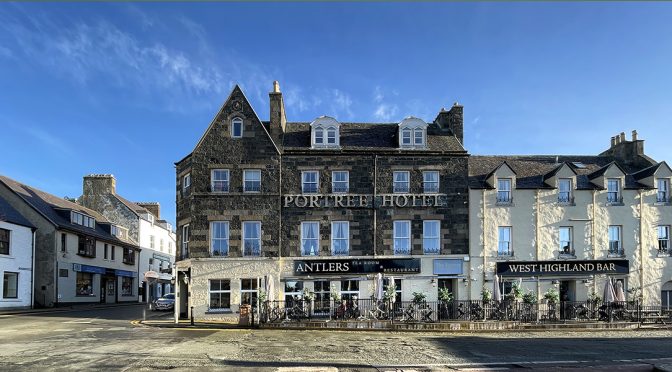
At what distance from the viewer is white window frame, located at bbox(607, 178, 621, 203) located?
31.9 m

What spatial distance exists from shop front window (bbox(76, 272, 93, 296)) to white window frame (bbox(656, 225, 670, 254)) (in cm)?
4363

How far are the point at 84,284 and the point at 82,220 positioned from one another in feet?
18.6

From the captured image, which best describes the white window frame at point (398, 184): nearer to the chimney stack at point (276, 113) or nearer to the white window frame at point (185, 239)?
the chimney stack at point (276, 113)

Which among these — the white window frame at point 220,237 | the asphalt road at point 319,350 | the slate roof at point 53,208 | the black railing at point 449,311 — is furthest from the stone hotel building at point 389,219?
the slate roof at point 53,208

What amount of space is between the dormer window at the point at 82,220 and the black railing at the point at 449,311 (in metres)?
26.9

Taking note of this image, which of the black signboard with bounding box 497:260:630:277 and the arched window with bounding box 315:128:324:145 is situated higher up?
the arched window with bounding box 315:128:324:145

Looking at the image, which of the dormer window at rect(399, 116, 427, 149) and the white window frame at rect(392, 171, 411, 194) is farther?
the dormer window at rect(399, 116, 427, 149)

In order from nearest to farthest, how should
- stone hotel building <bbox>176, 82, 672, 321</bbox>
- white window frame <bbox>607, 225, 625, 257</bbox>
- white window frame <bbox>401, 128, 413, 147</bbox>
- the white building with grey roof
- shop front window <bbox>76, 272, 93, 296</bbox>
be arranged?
stone hotel building <bbox>176, 82, 672, 321</bbox> → the white building with grey roof → white window frame <bbox>401, 128, 413, 147</bbox> → white window frame <bbox>607, 225, 625, 257</bbox> → shop front window <bbox>76, 272, 93, 296</bbox>

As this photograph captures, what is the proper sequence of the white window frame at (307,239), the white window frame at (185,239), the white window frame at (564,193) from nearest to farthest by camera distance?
the white window frame at (307,239), the white window frame at (185,239), the white window frame at (564,193)

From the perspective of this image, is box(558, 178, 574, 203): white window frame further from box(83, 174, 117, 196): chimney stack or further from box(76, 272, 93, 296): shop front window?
box(83, 174, 117, 196): chimney stack

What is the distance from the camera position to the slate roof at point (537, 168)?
104 feet

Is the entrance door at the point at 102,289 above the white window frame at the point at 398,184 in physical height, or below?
below

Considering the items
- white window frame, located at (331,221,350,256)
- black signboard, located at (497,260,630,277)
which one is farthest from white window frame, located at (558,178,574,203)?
white window frame, located at (331,221,350,256)

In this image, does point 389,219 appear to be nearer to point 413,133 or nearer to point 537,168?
point 413,133
